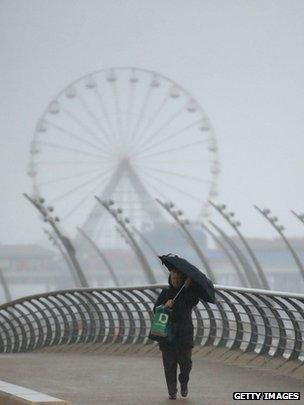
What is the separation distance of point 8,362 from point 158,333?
747 centimetres

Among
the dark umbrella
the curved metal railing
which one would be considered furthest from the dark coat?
the curved metal railing

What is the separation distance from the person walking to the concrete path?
274 millimetres

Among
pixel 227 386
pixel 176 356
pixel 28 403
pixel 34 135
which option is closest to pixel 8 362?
pixel 227 386

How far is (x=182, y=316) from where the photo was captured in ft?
47.4

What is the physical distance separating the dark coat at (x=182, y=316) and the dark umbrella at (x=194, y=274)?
0.51 ft

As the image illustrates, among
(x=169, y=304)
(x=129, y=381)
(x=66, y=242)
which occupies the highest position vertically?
(x=169, y=304)

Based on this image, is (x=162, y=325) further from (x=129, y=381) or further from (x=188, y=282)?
(x=129, y=381)

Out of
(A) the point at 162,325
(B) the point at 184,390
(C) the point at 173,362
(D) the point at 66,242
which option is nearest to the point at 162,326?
(A) the point at 162,325

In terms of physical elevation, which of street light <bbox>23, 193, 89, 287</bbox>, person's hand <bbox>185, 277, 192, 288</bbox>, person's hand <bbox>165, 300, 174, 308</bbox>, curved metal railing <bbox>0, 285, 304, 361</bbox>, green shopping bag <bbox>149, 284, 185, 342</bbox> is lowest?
street light <bbox>23, 193, 89, 287</bbox>

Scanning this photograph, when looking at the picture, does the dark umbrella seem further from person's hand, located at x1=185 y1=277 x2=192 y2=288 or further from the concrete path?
the concrete path

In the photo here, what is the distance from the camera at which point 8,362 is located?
21438mm

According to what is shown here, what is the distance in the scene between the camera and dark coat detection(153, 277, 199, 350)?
14406 millimetres

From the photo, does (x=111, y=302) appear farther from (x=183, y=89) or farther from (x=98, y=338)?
(x=183, y=89)

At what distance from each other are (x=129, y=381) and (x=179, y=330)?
8.72ft
